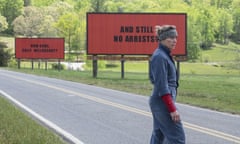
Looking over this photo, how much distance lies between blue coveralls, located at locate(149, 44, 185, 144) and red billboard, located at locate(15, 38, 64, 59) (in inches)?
2322

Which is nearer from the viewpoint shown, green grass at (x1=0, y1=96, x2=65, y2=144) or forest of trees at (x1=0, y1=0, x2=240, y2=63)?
green grass at (x1=0, y1=96, x2=65, y2=144)

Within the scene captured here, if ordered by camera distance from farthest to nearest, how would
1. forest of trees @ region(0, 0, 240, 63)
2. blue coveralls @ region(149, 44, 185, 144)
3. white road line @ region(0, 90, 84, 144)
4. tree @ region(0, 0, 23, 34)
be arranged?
tree @ region(0, 0, 23, 34), forest of trees @ region(0, 0, 240, 63), white road line @ region(0, 90, 84, 144), blue coveralls @ region(149, 44, 185, 144)

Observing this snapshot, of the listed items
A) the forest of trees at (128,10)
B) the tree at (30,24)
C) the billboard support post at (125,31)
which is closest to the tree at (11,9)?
the forest of trees at (128,10)

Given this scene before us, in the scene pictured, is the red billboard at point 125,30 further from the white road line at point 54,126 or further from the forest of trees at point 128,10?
the forest of trees at point 128,10

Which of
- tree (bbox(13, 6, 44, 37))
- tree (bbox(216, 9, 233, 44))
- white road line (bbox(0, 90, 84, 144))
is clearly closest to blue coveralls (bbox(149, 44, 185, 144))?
white road line (bbox(0, 90, 84, 144))

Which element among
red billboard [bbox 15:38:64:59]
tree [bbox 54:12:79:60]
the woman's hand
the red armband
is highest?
tree [bbox 54:12:79:60]

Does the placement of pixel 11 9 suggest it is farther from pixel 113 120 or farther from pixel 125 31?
pixel 113 120

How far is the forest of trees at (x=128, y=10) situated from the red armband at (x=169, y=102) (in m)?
90.5

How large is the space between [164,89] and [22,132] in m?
5.11

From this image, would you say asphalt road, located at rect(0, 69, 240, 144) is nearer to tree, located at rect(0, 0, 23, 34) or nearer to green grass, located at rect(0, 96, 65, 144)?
green grass, located at rect(0, 96, 65, 144)

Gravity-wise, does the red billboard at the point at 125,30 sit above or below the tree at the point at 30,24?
below

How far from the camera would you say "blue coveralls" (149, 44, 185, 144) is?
6.51 metres

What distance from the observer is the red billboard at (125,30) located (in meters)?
40.0

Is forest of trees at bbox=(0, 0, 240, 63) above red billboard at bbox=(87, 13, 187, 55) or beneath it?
above
